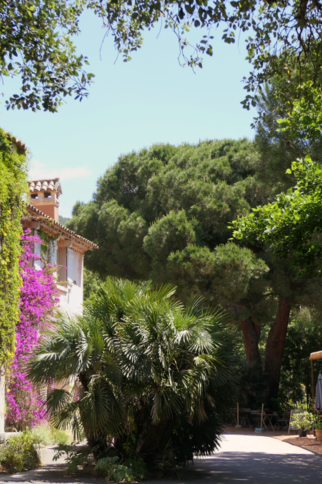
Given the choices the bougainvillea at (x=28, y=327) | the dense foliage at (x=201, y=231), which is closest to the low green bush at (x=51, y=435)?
the bougainvillea at (x=28, y=327)

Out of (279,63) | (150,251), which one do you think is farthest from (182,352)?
(150,251)

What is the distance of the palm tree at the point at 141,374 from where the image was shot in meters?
10.6

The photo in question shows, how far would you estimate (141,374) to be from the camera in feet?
34.6

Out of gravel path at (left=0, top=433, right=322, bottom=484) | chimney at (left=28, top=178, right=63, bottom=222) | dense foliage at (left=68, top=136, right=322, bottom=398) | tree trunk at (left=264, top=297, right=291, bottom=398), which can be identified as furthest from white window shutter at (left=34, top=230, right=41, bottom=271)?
tree trunk at (left=264, top=297, right=291, bottom=398)

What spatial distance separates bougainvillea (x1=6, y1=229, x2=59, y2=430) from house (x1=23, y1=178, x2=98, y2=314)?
2.90 ft

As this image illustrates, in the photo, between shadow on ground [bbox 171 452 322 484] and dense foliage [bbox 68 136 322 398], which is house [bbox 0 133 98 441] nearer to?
dense foliage [bbox 68 136 322 398]

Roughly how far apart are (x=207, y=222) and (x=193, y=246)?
2.14 m

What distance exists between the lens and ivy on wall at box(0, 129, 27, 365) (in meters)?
14.0

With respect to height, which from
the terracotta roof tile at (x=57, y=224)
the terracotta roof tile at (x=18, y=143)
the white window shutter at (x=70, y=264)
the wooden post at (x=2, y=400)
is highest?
the terracotta roof tile at (x=18, y=143)

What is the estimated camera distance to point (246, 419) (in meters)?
25.9

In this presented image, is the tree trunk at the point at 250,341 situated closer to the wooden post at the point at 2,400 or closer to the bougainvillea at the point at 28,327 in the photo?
the bougainvillea at the point at 28,327

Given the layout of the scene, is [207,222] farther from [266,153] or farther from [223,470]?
[223,470]

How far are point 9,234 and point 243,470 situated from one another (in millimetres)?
8258

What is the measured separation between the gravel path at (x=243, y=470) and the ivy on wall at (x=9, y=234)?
334 centimetres
